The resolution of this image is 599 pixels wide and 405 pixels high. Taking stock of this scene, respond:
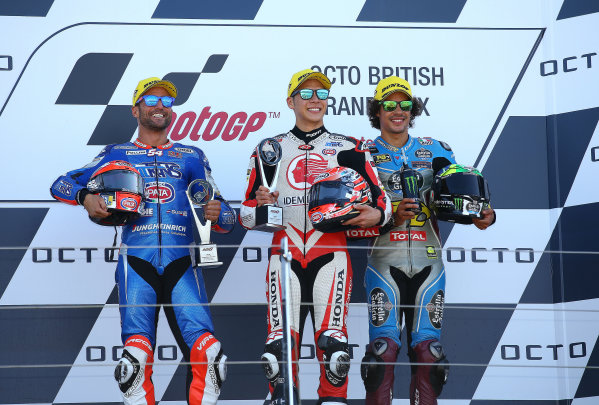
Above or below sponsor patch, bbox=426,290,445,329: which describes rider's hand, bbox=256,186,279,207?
above

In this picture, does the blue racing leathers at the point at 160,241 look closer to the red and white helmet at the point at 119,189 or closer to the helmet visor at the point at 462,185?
the red and white helmet at the point at 119,189

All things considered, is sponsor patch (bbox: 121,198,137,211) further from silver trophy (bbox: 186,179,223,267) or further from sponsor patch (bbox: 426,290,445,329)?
sponsor patch (bbox: 426,290,445,329)

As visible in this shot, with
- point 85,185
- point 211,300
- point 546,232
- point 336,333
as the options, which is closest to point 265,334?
point 211,300

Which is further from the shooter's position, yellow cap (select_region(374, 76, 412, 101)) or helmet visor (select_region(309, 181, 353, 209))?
yellow cap (select_region(374, 76, 412, 101))

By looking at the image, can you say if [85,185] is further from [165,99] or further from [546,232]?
[546,232]

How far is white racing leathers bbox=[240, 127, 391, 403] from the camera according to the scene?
3.80 meters

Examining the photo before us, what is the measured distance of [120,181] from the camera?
398cm

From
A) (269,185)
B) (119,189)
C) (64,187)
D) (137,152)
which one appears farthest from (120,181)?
(269,185)

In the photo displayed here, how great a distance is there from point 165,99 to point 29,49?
991mm

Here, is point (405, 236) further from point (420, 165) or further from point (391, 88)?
point (391, 88)

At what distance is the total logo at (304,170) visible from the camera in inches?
164

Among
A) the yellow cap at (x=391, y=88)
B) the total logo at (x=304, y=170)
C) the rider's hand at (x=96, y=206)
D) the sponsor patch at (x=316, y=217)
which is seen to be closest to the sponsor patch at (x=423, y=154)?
the yellow cap at (x=391, y=88)

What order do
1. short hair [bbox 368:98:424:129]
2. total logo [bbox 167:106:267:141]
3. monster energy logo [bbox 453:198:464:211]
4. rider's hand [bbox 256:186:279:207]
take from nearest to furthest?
rider's hand [bbox 256:186:279:207]
monster energy logo [bbox 453:198:464:211]
short hair [bbox 368:98:424:129]
total logo [bbox 167:106:267:141]

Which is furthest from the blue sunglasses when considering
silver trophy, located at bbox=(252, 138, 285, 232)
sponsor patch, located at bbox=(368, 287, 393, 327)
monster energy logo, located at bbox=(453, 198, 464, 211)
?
monster energy logo, located at bbox=(453, 198, 464, 211)
